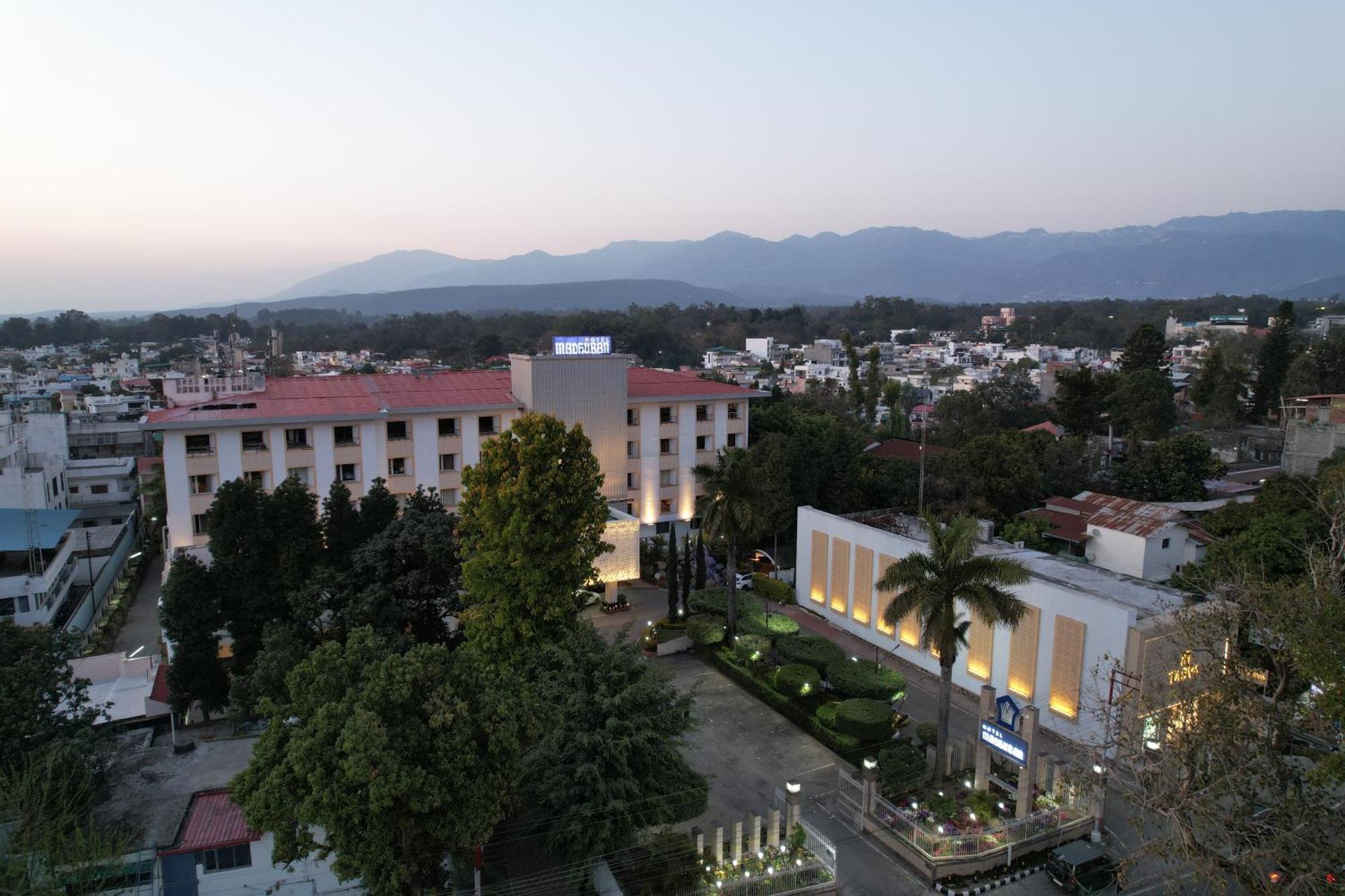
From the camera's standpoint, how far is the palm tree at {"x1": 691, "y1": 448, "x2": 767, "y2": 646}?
2881 cm

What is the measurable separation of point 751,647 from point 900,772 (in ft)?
28.6

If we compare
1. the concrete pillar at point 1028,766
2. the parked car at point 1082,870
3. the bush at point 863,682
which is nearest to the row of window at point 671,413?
the bush at point 863,682

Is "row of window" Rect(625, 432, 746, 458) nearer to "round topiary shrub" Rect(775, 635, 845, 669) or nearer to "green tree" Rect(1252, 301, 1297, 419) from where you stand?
"round topiary shrub" Rect(775, 635, 845, 669)

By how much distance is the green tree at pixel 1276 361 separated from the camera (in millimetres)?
62375

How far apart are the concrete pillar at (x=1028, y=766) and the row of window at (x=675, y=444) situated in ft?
77.1

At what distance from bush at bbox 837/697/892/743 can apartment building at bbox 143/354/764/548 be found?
14267mm

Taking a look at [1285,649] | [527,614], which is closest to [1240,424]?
[1285,649]

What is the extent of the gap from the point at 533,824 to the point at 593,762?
2012 millimetres

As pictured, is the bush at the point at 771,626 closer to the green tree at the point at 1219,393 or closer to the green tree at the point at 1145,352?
the green tree at the point at 1145,352

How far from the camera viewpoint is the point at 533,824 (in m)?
16.7

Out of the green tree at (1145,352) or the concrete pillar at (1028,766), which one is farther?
the green tree at (1145,352)

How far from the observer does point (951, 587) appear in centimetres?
1933

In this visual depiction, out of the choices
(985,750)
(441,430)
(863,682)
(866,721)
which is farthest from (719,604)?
(441,430)

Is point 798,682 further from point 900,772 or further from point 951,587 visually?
point 951,587
